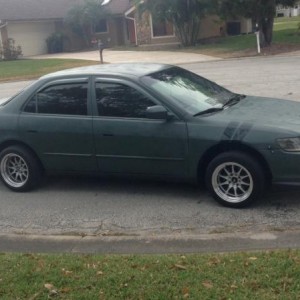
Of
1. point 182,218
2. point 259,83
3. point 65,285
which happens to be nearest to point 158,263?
point 65,285

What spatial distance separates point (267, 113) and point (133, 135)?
1496 millimetres

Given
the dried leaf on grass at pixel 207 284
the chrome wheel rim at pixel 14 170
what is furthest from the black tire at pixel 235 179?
the chrome wheel rim at pixel 14 170

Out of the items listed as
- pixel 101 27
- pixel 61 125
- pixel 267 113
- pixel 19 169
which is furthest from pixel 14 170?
pixel 101 27

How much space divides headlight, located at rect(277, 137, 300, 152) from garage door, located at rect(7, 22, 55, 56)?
38830 mm

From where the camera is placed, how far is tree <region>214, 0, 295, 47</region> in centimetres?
2673

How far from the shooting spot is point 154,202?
6.20 meters

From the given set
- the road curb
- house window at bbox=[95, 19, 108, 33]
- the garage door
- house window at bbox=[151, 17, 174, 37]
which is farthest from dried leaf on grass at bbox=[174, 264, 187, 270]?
house window at bbox=[95, 19, 108, 33]

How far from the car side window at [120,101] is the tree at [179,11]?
25.8 metres

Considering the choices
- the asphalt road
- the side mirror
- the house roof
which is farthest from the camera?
the house roof

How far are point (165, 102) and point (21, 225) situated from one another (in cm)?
206

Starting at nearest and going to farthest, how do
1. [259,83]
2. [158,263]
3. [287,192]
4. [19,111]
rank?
[158,263]
[287,192]
[19,111]
[259,83]

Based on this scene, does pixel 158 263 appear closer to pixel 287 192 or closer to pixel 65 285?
pixel 65 285

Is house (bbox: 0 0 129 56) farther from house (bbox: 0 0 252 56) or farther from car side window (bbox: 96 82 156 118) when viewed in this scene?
car side window (bbox: 96 82 156 118)

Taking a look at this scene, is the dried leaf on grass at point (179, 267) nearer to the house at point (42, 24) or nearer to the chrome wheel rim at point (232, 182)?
the chrome wheel rim at point (232, 182)
